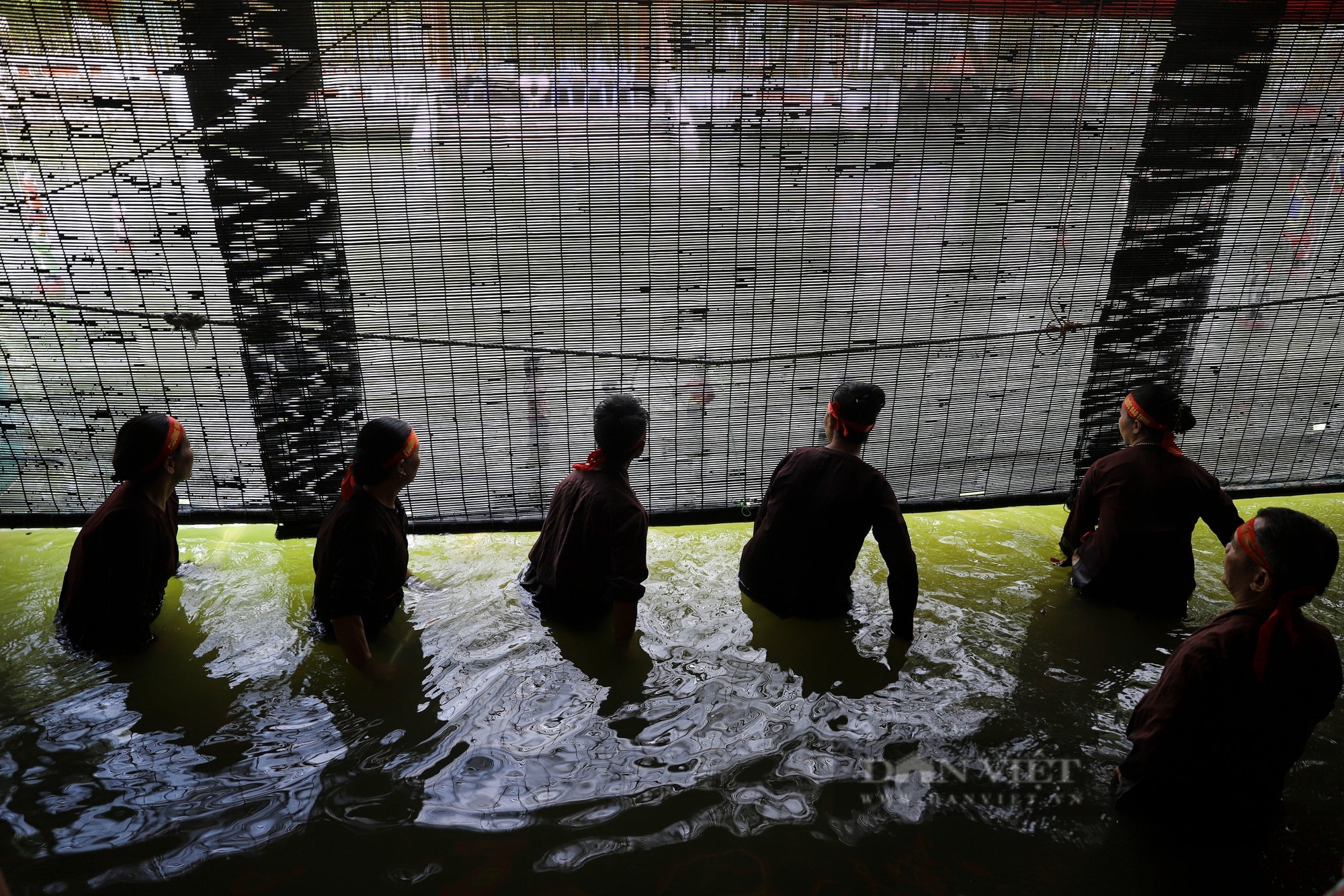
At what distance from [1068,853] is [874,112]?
3282 millimetres

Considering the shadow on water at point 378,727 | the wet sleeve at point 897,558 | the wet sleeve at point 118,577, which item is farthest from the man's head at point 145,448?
the wet sleeve at point 897,558

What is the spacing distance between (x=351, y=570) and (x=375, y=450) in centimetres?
49

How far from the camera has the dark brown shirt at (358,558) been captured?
2928 millimetres

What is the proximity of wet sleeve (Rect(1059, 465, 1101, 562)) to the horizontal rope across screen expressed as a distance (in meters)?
0.60

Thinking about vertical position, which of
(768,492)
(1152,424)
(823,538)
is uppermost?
(1152,424)

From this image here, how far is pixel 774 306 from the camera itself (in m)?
3.99

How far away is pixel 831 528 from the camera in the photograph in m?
3.41

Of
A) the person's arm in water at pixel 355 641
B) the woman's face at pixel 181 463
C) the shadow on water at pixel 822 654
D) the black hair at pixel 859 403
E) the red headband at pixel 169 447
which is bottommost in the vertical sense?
the shadow on water at pixel 822 654

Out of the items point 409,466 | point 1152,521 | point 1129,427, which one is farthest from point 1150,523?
point 409,466

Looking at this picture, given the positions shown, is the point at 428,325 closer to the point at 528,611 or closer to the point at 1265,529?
the point at 528,611

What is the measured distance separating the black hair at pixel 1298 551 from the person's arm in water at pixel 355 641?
3144 mm

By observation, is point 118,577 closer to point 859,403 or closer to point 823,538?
point 823,538

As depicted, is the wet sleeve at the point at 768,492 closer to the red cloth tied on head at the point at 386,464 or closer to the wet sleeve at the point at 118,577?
the red cloth tied on head at the point at 386,464

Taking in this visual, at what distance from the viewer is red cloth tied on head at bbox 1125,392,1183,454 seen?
11.7ft
